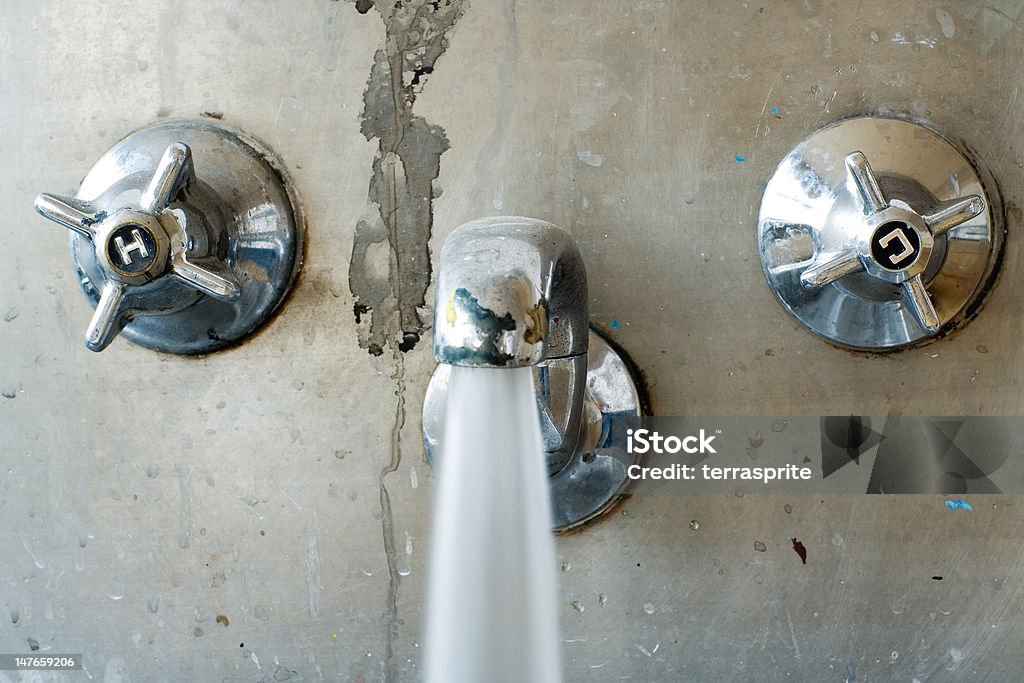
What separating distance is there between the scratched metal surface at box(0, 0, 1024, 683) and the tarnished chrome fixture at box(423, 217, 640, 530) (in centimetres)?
3

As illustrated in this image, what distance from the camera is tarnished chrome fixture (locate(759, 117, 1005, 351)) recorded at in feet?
1.85

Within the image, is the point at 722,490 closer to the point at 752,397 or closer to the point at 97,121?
the point at 752,397

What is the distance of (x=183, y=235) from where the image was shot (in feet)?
1.81

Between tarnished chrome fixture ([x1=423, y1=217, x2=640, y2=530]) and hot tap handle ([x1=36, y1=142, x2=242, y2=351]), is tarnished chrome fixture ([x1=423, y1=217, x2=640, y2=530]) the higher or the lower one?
the lower one

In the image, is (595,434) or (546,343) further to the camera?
(595,434)

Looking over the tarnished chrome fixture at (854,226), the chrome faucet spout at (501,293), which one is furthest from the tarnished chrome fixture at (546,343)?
the tarnished chrome fixture at (854,226)

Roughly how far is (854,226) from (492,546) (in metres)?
0.29

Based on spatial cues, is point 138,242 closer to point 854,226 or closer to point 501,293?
point 501,293

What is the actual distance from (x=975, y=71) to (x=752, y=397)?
26cm

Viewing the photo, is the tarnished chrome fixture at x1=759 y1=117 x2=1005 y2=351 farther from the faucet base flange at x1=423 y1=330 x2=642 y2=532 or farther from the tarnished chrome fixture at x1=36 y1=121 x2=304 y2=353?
the tarnished chrome fixture at x1=36 y1=121 x2=304 y2=353

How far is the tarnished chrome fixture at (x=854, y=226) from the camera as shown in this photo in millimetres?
562

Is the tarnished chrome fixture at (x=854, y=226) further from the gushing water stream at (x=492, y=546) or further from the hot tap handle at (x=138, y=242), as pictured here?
the hot tap handle at (x=138, y=242)

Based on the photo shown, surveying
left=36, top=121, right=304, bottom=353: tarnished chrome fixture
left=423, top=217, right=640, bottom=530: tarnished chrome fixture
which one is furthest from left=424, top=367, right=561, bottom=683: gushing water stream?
left=36, top=121, right=304, bottom=353: tarnished chrome fixture

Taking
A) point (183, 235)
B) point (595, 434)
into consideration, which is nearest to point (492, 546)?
point (595, 434)
